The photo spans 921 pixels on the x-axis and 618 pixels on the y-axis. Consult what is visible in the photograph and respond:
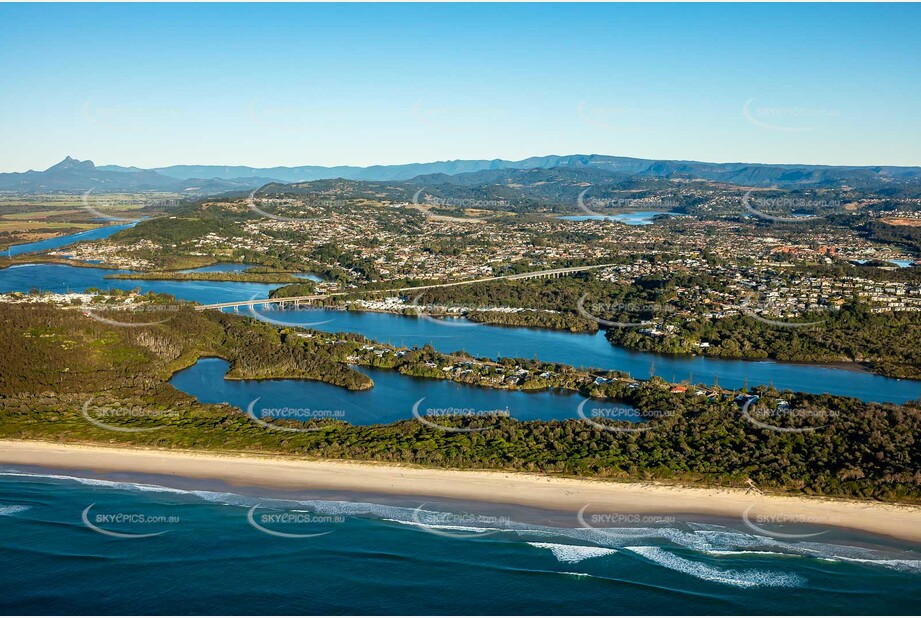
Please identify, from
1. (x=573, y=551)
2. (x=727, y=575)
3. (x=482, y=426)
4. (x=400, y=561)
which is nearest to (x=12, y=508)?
(x=400, y=561)

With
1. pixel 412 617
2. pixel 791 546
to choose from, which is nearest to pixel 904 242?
pixel 791 546

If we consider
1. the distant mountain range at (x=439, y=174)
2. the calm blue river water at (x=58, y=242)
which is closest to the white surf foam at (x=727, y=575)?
the calm blue river water at (x=58, y=242)

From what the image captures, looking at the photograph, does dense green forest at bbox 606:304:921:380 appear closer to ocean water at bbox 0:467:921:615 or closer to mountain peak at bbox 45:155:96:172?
ocean water at bbox 0:467:921:615

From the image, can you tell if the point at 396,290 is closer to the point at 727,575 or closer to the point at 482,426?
the point at 482,426

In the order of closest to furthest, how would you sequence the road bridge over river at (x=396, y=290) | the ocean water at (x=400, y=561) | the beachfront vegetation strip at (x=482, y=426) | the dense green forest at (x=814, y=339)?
the ocean water at (x=400, y=561)
the beachfront vegetation strip at (x=482, y=426)
the dense green forest at (x=814, y=339)
the road bridge over river at (x=396, y=290)

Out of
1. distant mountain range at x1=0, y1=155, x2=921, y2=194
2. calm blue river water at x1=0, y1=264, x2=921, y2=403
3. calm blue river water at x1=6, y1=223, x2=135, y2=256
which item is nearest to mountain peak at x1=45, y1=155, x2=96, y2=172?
distant mountain range at x1=0, y1=155, x2=921, y2=194

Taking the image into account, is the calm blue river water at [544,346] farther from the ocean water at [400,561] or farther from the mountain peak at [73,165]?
the mountain peak at [73,165]

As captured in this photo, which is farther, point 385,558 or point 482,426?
point 482,426
